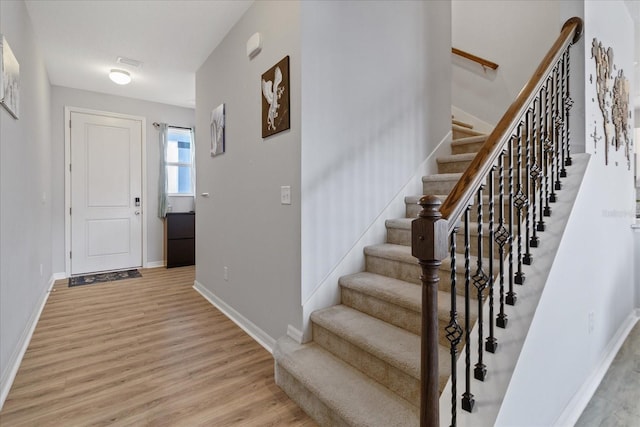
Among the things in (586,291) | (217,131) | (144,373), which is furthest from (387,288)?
(217,131)

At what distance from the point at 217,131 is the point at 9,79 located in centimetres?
155

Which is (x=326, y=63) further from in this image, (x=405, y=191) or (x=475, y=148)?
(x=475, y=148)

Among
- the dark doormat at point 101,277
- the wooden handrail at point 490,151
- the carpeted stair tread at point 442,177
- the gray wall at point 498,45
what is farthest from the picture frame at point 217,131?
the gray wall at point 498,45

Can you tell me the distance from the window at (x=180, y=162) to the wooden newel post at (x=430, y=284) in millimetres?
5300

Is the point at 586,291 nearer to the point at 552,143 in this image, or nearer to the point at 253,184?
the point at 552,143

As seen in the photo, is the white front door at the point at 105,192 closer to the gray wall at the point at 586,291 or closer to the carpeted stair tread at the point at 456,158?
the carpeted stair tread at the point at 456,158

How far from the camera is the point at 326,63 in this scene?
2.20 meters

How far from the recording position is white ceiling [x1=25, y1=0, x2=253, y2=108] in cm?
275

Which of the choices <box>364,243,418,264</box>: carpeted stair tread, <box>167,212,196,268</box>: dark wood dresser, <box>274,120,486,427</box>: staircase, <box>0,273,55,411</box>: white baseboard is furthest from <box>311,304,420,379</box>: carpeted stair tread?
<box>167,212,196,268</box>: dark wood dresser

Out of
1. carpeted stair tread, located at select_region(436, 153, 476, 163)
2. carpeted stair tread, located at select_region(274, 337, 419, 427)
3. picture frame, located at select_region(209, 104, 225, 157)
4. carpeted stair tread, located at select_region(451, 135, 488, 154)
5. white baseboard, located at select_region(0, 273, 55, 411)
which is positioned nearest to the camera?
carpeted stair tread, located at select_region(274, 337, 419, 427)

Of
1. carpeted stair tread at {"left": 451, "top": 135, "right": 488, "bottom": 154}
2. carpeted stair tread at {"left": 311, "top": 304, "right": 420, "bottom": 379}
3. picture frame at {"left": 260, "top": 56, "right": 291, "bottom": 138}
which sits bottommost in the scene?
carpeted stair tread at {"left": 311, "top": 304, "right": 420, "bottom": 379}

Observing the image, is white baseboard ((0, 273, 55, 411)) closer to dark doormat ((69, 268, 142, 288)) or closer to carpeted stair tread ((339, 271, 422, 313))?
dark doormat ((69, 268, 142, 288))

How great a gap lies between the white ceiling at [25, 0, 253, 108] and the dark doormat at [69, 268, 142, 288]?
2.67 metres

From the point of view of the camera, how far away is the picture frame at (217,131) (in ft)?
10.6
